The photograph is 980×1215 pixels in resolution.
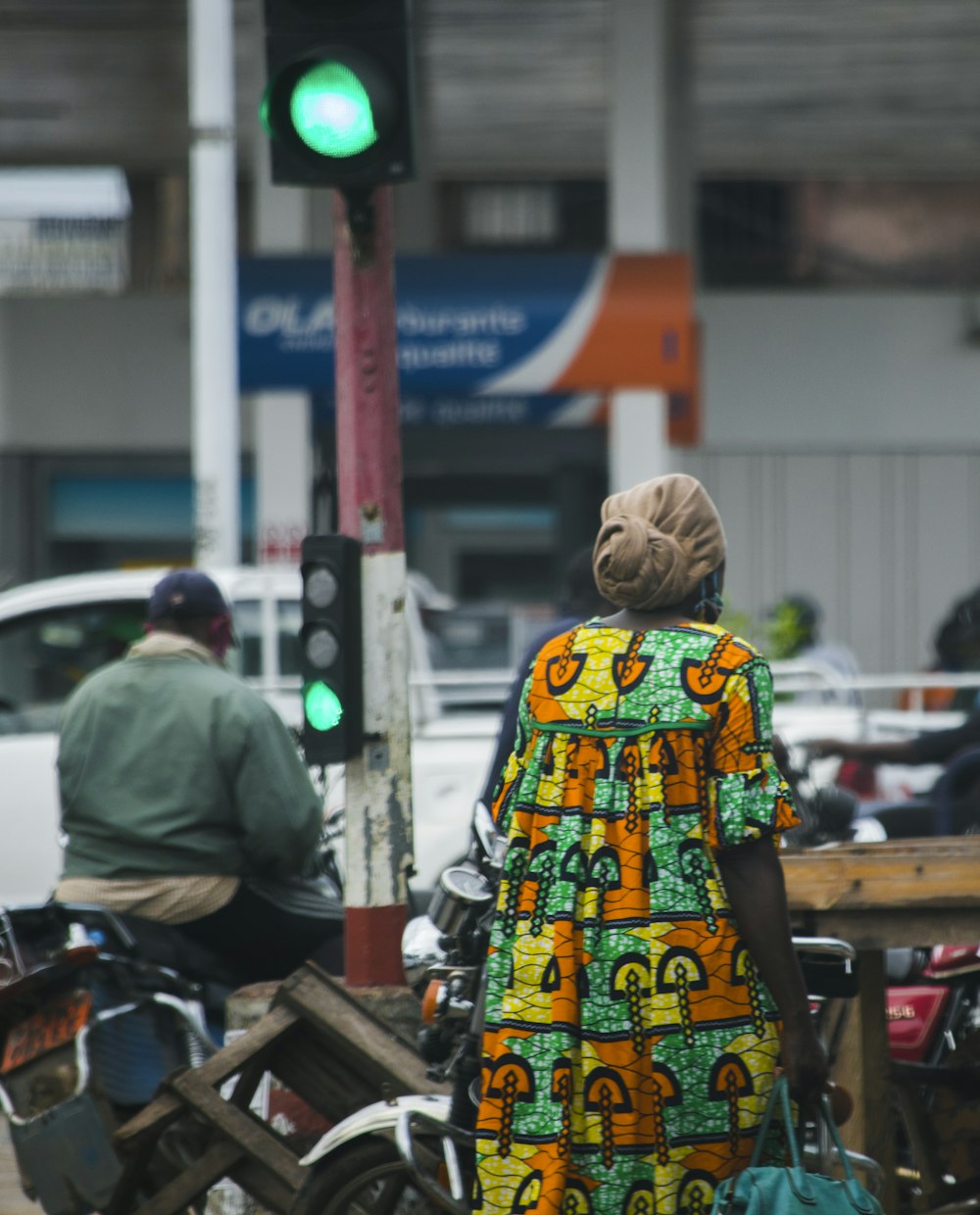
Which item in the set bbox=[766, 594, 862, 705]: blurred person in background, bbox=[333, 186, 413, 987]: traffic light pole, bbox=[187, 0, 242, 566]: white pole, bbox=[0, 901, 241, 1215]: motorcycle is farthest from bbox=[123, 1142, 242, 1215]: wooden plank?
bbox=[766, 594, 862, 705]: blurred person in background

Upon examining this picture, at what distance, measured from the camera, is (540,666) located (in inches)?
130

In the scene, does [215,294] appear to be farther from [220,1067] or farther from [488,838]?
[488,838]

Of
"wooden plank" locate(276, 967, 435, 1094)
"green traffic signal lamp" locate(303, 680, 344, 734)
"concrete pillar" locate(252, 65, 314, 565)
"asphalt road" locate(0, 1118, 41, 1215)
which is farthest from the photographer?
"concrete pillar" locate(252, 65, 314, 565)

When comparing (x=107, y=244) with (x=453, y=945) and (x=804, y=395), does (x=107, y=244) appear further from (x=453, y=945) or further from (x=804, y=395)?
(x=453, y=945)

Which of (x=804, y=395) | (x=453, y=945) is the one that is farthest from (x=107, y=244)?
(x=453, y=945)

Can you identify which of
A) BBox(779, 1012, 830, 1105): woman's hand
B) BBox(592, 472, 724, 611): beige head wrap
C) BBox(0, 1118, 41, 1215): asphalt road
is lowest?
BBox(0, 1118, 41, 1215): asphalt road

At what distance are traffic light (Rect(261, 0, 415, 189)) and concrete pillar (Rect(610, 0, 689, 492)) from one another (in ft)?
25.0

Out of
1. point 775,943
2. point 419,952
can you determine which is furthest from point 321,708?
point 775,943

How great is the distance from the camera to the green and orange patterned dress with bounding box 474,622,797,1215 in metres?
3.12

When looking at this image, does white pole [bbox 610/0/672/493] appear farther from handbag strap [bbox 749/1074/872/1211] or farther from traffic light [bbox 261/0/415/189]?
handbag strap [bbox 749/1074/872/1211]

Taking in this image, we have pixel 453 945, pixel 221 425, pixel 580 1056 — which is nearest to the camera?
pixel 580 1056

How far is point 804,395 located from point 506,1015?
15.2 metres

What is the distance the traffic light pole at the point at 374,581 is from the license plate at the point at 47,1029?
676 millimetres

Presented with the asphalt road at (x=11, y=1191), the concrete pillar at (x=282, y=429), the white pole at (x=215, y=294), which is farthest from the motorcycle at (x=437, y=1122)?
the concrete pillar at (x=282, y=429)
